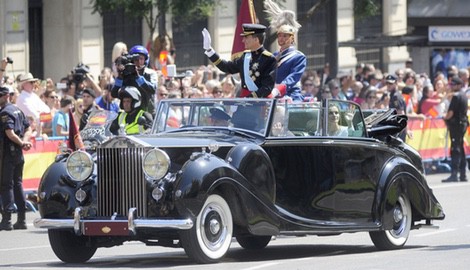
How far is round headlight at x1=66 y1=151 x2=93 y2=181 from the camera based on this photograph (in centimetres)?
1318

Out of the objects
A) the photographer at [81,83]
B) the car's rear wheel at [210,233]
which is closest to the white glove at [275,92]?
the car's rear wheel at [210,233]

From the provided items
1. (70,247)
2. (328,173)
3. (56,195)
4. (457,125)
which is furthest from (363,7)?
(56,195)

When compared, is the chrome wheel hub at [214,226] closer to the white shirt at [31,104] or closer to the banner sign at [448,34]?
the white shirt at [31,104]

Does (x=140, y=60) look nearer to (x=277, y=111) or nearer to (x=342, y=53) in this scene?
(x=277, y=111)

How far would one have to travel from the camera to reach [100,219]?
12.9m

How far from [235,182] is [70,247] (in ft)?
5.59

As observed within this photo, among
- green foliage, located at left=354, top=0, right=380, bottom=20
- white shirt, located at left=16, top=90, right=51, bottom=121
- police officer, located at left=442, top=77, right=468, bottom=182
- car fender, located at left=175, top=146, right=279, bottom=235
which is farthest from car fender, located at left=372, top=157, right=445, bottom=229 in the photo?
green foliage, located at left=354, top=0, right=380, bottom=20

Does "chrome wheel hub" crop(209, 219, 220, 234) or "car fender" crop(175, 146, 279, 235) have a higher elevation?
"car fender" crop(175, 146, 279, 235)

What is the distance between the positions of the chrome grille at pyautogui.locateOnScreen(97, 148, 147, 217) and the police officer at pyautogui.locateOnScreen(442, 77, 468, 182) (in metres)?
13.9

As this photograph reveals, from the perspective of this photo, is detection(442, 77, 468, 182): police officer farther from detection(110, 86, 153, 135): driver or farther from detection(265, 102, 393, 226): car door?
detection(265, 102, 393, 226): car door

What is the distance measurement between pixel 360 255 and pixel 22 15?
2108 centimetres

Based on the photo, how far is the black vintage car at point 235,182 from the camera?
12719mm

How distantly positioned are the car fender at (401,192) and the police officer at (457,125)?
10864 millimetres

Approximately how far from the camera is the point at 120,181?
12.9 m
